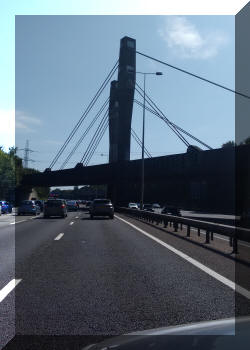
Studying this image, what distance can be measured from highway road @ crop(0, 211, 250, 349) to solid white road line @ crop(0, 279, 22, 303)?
15 mm

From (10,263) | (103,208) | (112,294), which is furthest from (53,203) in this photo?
(112,294)

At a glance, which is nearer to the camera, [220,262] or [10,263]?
[10,263]

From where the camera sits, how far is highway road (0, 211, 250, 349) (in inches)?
242

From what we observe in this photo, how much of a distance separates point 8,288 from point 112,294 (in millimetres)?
1847

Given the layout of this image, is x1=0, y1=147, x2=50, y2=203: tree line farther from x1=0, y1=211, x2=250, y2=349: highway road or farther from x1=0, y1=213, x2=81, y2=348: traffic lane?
x1=0, y1=211, x2=250, y2=349: highway road

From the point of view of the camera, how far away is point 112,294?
7.97 meters

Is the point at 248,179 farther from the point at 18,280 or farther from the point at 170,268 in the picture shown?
the point at 18,280

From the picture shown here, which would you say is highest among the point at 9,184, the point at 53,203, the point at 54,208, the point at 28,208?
the point at 9,184

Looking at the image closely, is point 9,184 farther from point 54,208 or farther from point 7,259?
point 7,259

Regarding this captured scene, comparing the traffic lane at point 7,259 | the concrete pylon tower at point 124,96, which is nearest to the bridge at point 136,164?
the concrete pylon tower at point 124,96

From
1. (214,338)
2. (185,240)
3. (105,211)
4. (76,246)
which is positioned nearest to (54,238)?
(76,246)

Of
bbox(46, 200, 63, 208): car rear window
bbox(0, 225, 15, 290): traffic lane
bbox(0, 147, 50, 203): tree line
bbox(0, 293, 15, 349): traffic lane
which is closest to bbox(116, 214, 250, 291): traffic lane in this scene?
bbox(0, 293, 15, 349): traffic lane

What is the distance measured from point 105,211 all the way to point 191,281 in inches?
1102

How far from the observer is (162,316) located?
636 cm
